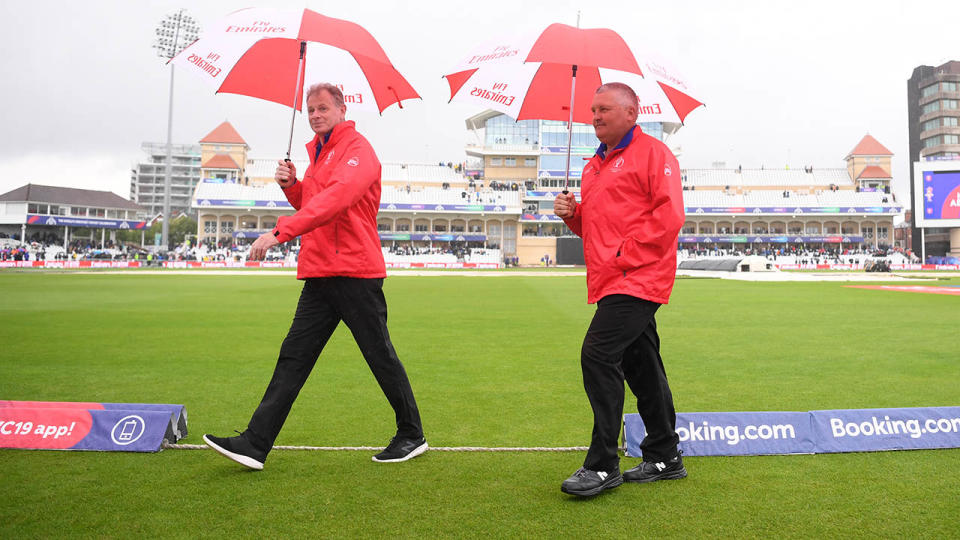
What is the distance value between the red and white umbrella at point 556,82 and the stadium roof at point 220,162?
8631cm

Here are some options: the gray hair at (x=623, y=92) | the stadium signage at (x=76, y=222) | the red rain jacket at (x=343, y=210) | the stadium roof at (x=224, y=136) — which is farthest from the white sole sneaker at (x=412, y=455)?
the stadium roof at (x=224, y=136)

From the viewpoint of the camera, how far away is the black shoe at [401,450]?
372 cm

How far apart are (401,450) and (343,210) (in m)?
1.45

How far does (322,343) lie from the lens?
3842mm

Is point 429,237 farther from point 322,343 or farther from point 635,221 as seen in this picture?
point 635,221

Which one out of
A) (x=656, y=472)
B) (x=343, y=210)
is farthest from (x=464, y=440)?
(x=343, y=210)

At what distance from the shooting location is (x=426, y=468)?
3613 mm

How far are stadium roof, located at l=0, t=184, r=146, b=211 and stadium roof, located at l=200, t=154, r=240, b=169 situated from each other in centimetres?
1279

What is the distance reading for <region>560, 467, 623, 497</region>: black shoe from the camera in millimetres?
3143

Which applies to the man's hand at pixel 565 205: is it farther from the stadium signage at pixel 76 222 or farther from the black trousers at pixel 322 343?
the stadium signage at pixel 76 222

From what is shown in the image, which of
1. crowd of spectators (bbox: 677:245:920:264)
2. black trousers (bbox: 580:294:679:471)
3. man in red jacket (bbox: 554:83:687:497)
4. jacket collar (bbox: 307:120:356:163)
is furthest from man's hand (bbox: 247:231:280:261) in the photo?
crowd of spectators (bbox: 677:245:920:264)

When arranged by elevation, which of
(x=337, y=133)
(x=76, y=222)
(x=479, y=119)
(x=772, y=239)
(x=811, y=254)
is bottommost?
(x=337, y=133)

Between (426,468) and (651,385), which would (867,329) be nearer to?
(651,385)

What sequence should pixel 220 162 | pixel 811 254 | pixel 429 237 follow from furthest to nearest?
1. pixel 220 162
2. pixel 429 237
3. pixel 811 254
